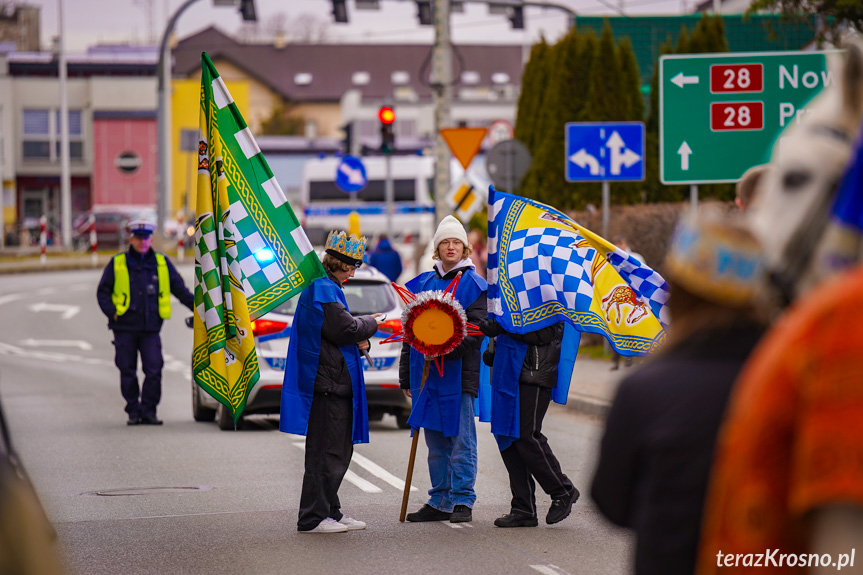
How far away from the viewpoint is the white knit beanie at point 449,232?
340 inches

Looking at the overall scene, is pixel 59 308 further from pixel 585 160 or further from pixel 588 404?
pixel 588 404

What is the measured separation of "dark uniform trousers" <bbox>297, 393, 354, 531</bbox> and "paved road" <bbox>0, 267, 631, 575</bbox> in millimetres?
180

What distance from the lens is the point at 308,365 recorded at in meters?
8.14

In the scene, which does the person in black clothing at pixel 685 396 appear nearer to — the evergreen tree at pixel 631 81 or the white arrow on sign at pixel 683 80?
the white arrow on sign at pixel 683 80

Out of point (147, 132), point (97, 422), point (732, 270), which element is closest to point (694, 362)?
point (732, 270)

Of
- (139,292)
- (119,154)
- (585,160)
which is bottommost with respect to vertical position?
(139,292)

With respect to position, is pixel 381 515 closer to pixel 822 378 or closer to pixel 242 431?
pixel 242 431

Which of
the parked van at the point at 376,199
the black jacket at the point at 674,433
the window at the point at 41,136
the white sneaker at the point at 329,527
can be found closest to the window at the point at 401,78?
the window at the point at 41,136

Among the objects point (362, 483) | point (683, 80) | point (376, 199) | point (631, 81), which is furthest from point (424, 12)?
point (376, 199)

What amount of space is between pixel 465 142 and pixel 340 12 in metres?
5.45

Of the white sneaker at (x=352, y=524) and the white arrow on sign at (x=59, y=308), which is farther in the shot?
the white arrow on sign at (x=59, y=308)

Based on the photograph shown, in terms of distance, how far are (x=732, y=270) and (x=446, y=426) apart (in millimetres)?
5682

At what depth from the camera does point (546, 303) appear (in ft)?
28.2

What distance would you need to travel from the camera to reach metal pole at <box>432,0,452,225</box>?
2111cm
